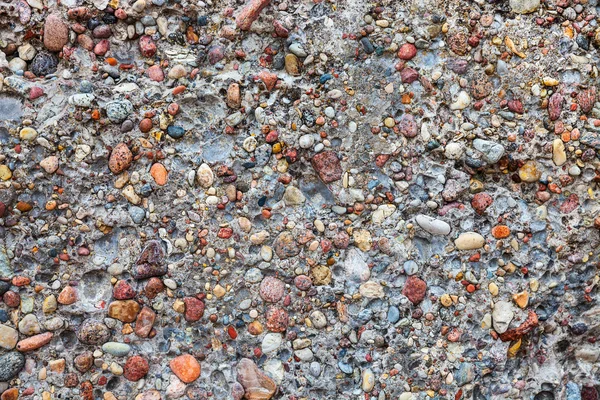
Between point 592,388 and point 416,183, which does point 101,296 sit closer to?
point 416,183

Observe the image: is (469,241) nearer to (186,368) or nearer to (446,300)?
(446,300)

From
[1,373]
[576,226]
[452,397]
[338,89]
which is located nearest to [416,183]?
[338,89]

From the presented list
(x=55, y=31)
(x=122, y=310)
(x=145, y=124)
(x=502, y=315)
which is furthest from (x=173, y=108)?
(x=502, y=315)

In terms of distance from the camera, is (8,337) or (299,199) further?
(299,199)

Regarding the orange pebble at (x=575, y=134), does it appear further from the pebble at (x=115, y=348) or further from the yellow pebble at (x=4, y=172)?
the yellow pebble at (x=4, y=172)

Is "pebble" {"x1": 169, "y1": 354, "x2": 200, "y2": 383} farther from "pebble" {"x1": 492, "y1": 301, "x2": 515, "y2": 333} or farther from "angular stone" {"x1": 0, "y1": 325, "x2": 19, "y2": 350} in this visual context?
"pebble" {"x1": 492, "y1": 301, "x2": 515, "y2": 333}

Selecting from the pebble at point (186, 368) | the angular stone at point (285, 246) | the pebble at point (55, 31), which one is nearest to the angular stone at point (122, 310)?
the pebble at point (186, 368)

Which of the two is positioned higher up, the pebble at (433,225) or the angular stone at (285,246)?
the pebble at (433,225)

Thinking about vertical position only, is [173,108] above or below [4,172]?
above
